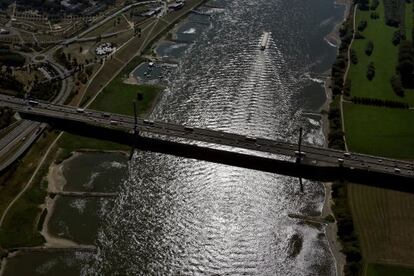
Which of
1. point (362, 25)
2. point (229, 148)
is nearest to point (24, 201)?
point (229, 148)

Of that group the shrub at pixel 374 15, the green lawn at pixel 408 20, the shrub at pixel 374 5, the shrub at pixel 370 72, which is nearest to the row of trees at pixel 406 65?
the shrub at pixel 370 72

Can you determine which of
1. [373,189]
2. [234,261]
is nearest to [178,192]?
[234,261]

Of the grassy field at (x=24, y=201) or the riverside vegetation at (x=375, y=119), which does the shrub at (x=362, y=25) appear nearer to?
the riverside vegetation at (x=375, y=119)

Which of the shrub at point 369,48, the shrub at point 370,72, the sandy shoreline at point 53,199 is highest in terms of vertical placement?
the shrub at point 369,48

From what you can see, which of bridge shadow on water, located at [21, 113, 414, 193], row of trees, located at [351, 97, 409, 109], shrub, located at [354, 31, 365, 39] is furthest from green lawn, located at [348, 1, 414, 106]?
bridge shadow on water, located at [21, 113, 414, 193]

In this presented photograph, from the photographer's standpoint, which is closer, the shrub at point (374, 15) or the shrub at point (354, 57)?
the shrub at point (354, 57)

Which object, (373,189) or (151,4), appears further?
(151,4)

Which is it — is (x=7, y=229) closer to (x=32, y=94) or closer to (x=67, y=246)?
(x=67, y=246)
